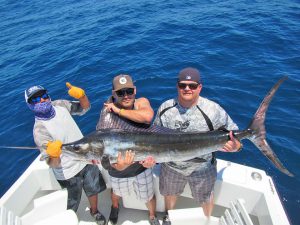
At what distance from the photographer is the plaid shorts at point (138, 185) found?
3852 millimetres

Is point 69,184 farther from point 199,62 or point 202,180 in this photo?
point 199,62

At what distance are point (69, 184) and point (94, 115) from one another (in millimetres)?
3624

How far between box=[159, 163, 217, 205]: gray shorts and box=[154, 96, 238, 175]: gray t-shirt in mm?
111

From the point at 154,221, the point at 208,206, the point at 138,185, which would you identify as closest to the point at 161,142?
the point at 138,185

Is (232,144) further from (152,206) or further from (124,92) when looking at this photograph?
(152,206)

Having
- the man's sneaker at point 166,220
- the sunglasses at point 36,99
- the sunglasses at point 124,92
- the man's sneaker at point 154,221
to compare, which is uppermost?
the sunglasses at point 124,92

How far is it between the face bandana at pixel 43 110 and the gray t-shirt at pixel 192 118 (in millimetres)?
1296

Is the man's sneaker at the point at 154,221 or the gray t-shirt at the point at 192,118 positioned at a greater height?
the gray t-shirt at the point at 192,118

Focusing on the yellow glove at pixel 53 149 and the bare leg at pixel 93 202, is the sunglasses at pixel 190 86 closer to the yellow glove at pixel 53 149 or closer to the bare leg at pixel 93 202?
the yellow glove at pixel 53 149

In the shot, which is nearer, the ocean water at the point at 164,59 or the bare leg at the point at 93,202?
the bare leg at the point at 93,202

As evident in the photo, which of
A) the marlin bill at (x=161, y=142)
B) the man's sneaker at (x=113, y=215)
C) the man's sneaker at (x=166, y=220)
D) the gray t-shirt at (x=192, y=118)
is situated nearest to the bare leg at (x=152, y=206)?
the man's sneaker at (x=166, y=220)

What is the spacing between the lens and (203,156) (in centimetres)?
357

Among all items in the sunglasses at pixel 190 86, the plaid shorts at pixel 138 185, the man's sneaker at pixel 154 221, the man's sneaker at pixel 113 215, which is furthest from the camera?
the man's sneaker at pixel 113 215

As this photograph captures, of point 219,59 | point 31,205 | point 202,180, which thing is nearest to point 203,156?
point 202,180
